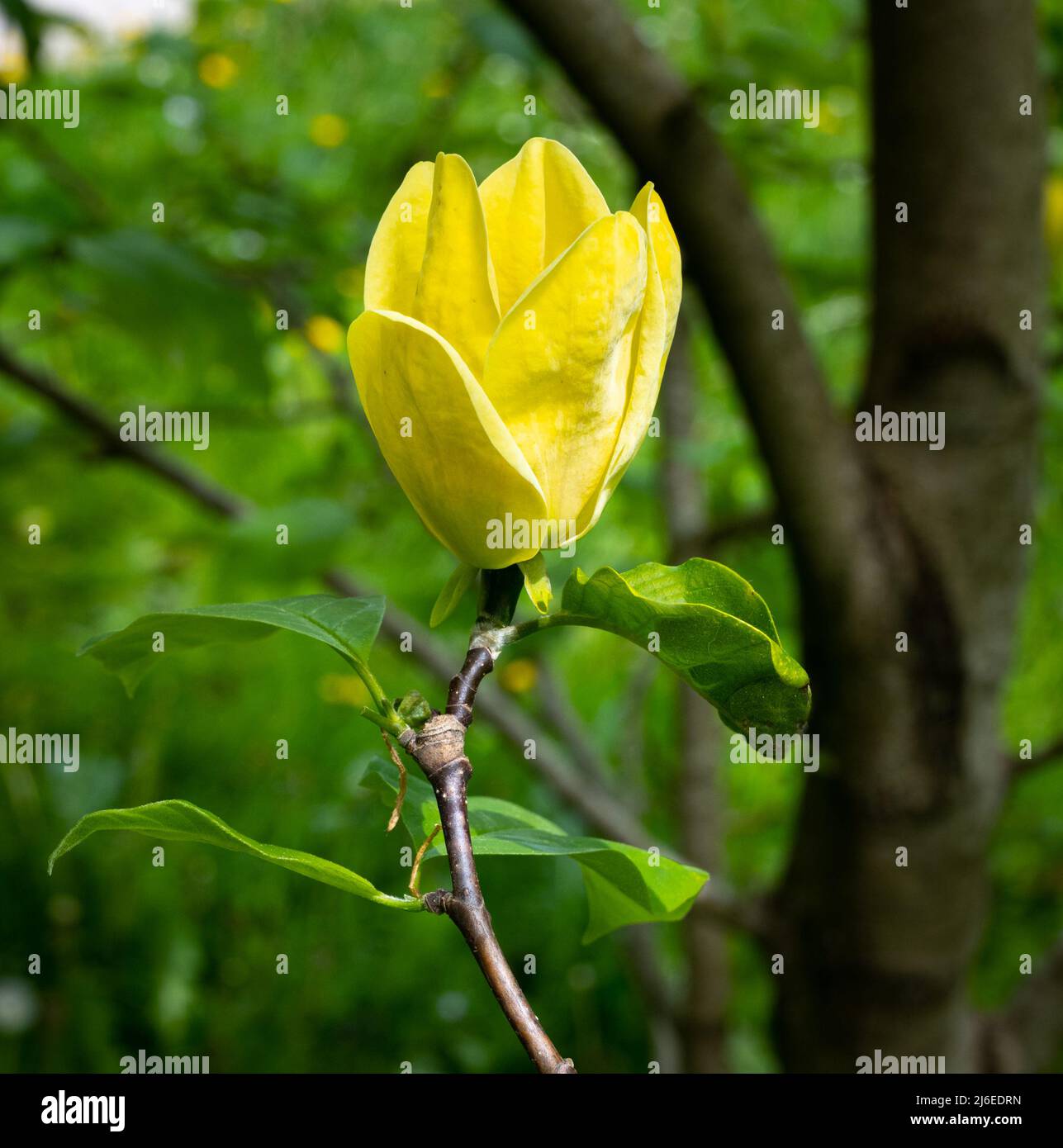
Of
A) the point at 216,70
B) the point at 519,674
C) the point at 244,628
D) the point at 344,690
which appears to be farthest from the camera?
the point at 344,690

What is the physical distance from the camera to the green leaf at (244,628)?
355 millimetres

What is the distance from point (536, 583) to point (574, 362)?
0.25 feet

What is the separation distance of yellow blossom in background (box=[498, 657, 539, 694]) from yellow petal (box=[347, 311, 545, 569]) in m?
1.09

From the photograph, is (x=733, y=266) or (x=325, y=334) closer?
(x=733, y=266)

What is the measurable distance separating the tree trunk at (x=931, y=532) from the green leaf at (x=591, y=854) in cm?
58

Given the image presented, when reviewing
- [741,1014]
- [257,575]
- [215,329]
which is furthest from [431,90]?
[741,1014]

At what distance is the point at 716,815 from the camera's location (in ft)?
5.11

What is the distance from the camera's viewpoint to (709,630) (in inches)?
12.6

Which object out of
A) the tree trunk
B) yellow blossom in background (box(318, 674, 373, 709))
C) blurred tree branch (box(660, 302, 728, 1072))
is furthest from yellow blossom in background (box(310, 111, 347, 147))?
the tree trunk

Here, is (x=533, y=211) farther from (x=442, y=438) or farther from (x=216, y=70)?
(x=216, y=70)

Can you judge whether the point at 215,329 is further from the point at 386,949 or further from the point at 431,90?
the point at 386,949

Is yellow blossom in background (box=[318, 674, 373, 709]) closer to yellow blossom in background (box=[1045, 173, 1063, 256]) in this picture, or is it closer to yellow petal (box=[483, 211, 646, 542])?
yellow blossom in background (box=[1045, 173, 1063, 256])

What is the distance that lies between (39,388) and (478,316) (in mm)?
906

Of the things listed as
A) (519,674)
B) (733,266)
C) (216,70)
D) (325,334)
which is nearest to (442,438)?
(733,266)
